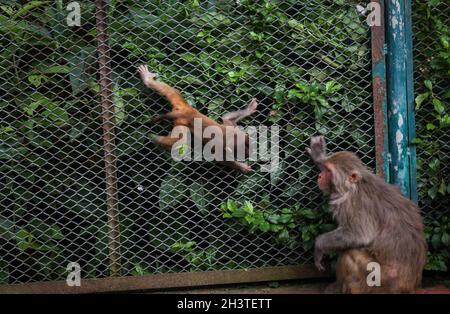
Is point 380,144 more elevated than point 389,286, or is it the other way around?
point 380,144

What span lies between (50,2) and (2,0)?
0.42 meters

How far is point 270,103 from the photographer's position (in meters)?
6.43

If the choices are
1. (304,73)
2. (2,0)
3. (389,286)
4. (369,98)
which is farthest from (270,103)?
(2,0)

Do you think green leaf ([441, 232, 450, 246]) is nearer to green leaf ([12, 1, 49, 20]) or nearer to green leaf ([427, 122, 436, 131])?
green leaf ([427, 122, 436, 131])

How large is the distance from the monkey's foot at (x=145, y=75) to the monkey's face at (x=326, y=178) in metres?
1.76

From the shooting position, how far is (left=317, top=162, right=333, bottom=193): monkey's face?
5.95m

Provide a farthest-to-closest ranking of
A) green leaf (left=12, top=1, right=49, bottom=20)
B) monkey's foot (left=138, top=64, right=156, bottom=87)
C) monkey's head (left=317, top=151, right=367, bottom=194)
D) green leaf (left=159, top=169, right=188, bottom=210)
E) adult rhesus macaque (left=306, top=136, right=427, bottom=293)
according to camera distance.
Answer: green leaf (left=159, top=169, right=188, bottom=210) < monkey's foot (left=138, top=64, right=156, bottom=87) < green leaf (left=12, top=1, right=49, bottom=20) < monkey's head (left=317, top=151, right=367, bottom=194) < adult rhesus macaque (left=306, top=136, right=427, bottom=293)

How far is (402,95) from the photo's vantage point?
6.29m

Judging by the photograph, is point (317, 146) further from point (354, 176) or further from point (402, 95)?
point (402, 95)

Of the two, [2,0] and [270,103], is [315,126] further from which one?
[2,0]

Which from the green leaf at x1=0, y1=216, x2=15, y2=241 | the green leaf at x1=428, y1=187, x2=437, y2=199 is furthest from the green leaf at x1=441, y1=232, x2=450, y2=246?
the green leaf at x1=0, y1=216, x2=15, y2=241

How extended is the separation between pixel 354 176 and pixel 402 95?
40.5 inches

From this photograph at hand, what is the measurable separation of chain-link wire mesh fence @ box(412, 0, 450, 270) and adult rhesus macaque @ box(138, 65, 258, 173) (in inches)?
66.6

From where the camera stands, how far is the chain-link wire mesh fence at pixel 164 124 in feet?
20.1
